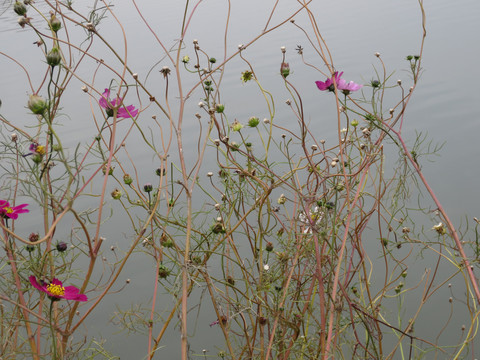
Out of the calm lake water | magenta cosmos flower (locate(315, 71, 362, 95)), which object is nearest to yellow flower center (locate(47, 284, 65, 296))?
magenta cosmos flower (locate(315, 71, 362, 95))

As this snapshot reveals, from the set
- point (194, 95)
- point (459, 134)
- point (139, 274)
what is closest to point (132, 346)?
point (139, 274)

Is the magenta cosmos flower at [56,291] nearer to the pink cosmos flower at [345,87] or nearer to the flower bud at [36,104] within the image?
the flower bud at [36,104]

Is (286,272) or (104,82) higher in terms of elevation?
(104,82)

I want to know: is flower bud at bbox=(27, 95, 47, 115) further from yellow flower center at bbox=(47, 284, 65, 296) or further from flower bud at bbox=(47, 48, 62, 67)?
yellow flower center at bbox=(47, 284, 65, 296)

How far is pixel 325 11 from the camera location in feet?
22.3

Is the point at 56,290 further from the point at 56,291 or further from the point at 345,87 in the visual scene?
the point at 345,87

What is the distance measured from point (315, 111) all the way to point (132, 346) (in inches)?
78.4

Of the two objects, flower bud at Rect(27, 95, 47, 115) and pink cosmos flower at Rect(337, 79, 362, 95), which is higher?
pink cosmos flower at Rect(337, 79, 362, 95)

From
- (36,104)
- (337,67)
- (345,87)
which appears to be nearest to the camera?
(36,104)

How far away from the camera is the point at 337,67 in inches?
161

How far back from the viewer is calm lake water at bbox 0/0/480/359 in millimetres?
2270

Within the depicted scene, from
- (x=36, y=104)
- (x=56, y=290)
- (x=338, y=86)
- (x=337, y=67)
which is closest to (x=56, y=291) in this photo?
(x=56, y=290)

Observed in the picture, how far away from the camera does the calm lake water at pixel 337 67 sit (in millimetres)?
2270

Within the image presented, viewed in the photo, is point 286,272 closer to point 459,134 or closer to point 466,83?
point 459,134
